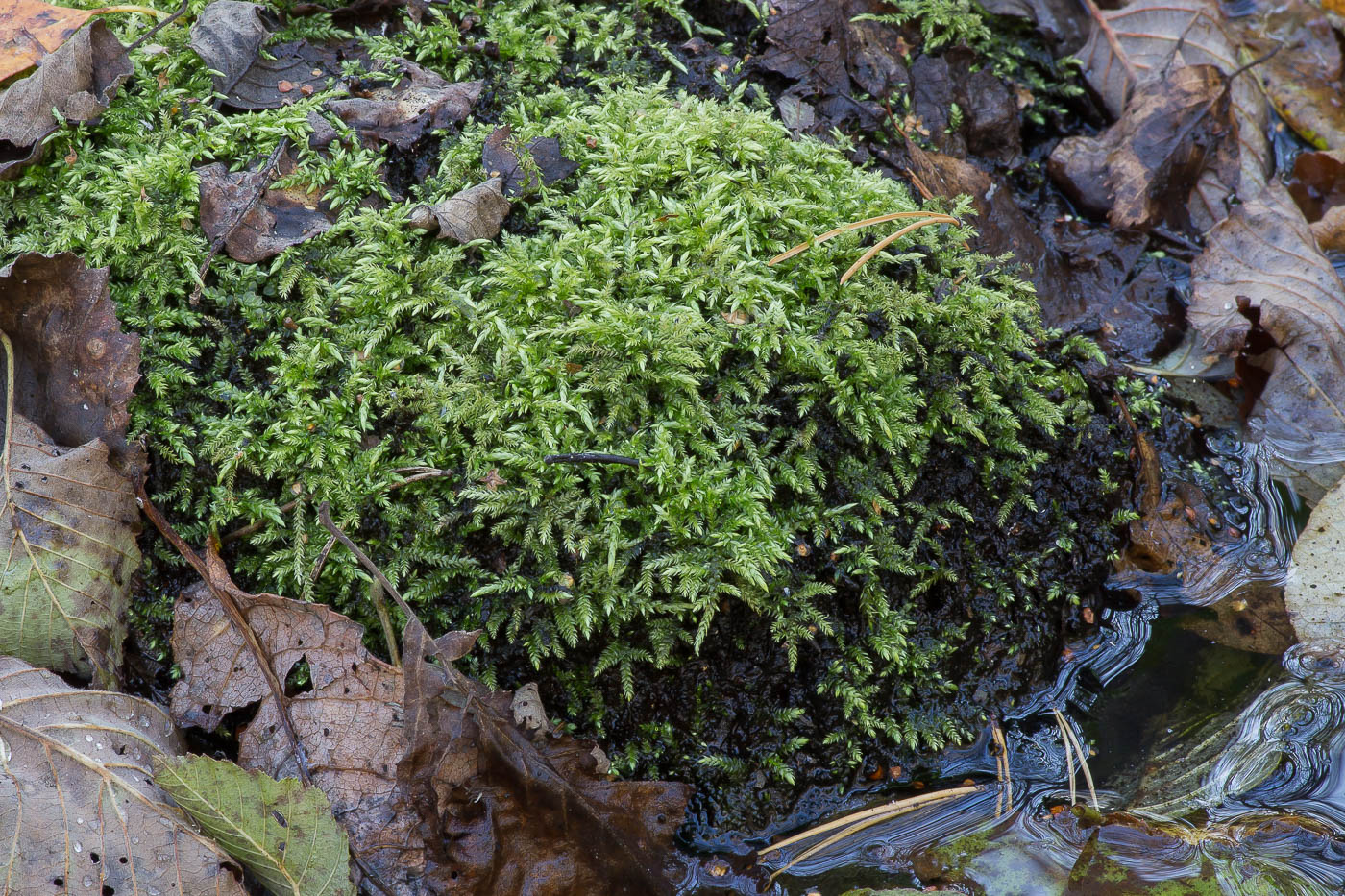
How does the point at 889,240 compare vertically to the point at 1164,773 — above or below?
above

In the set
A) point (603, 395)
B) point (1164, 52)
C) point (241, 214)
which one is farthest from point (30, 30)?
point (1164, 52)

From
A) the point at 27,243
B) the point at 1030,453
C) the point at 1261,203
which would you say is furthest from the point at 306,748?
the point at 1261,203

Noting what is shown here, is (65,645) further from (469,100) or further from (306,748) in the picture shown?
(469,100)

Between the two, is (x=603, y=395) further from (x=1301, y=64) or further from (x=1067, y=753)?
(x=1301, y=64)

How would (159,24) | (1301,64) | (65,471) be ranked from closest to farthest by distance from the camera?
(65,471) < (159,24) < (1301,64)

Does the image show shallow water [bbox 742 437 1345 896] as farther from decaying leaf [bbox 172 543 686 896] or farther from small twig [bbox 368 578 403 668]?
small twig [bbox 368 578 403 668]

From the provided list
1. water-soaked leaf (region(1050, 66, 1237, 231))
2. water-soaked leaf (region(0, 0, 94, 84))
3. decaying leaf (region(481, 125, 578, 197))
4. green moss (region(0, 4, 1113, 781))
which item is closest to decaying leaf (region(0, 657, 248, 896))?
green moss (region(0, 4, 1113, 781))
